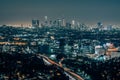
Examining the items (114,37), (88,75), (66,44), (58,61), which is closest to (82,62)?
(58,61)

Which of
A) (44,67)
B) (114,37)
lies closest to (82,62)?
(44,67)

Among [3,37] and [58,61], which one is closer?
[58,61]

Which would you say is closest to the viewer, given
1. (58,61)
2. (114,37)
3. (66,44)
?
(58,61)

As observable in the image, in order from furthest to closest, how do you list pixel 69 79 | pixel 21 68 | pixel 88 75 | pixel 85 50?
1. pixel 85 50
2. pixel 21 68
3. pixel 88 75
4. pixel 69 79

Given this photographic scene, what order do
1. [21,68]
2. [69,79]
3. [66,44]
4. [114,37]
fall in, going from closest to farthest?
[69,79] < [21,68] < [66,44] < [114,37]

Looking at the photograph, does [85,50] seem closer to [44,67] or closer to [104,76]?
[44,67]

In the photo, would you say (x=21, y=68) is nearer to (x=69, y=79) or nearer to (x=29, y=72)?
(x=29, y=72)

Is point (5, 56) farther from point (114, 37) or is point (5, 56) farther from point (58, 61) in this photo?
point (114, 37)

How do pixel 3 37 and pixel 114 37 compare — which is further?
pixel 114 37

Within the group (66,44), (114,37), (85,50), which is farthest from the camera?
(114,37)
